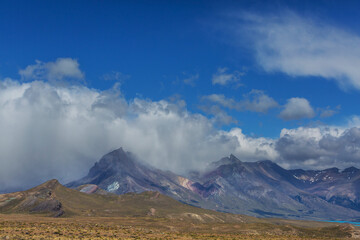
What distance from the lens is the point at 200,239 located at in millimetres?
126625

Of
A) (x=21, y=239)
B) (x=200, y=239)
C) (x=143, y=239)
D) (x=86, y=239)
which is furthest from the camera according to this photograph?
(x=200, y=239)

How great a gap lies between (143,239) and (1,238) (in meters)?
38.5

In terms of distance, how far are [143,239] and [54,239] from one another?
2728cm

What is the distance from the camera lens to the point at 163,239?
10825 centimetres

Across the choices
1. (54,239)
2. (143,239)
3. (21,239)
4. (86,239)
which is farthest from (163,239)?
(21,239)

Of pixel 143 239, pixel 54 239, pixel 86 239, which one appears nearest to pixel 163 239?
pixel 143 239

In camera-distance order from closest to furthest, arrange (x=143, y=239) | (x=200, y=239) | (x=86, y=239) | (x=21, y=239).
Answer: (x=21, y=239)
(x=86, y=239)
(x=143, y=239)
(x=200, y=239)

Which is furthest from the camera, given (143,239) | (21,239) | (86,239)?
(143,239)

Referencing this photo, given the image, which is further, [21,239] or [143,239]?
[143,239]

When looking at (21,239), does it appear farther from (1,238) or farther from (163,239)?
(163,239)

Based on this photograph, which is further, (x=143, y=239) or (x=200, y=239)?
(x=200, y=239)

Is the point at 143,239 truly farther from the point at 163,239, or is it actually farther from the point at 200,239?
the point at 200,239

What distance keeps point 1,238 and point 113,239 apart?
28048 millimetres

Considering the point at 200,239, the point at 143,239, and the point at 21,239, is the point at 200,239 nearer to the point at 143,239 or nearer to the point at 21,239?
the point at 143,239
